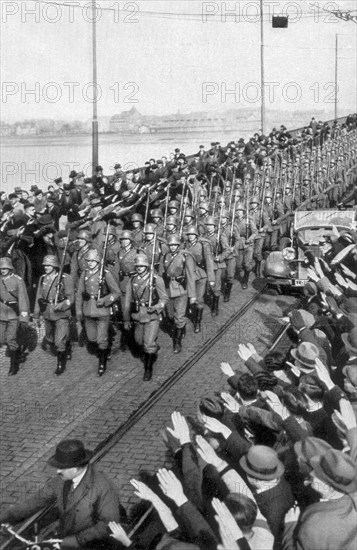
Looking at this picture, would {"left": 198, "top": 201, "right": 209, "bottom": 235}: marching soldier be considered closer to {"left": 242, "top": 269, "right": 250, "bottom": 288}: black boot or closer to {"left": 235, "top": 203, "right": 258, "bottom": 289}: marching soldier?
{"left": 235, "top": 203, "right": 258, "bottom": 289}: marching soldier

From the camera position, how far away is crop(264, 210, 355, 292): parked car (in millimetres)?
15195

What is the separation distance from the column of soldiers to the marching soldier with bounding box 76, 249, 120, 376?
16 millimetres

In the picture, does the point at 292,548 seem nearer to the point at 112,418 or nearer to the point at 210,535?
the point at 210,535

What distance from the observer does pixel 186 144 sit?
54.8 metres

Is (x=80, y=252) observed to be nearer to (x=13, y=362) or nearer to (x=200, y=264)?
(x=200, y=264)

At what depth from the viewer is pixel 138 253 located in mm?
11883

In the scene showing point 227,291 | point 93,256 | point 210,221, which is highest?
point 210,221

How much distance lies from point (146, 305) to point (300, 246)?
6179mm

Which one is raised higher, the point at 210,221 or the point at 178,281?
the point at 210,221

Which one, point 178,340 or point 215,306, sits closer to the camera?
point 178,340

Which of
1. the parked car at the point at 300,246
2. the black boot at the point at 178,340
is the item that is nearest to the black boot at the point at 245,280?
the parked car at the point at 300,246

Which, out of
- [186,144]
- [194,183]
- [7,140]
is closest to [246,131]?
[186,144]

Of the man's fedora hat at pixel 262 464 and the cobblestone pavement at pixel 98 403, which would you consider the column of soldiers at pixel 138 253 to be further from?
the man's fedora hat at pixel 262 464

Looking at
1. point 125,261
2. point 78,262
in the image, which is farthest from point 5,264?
point 125,261
